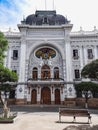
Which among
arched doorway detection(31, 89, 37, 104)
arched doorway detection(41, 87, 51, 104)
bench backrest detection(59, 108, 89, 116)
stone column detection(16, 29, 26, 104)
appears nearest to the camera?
bench backrest detection(59, 108, 89, 116)

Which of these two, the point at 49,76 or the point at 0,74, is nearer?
the point at 0,74

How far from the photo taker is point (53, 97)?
3447 centimetres

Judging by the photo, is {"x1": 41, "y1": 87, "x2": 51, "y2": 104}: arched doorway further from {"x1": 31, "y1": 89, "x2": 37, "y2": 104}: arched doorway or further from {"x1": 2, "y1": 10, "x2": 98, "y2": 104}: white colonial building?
{"x1": 31, "y1": 89, "x2": 37, "y2": 104}: arched doorway

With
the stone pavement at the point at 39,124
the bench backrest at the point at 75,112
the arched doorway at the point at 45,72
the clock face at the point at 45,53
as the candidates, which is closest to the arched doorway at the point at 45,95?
the arched doorway at the point at 45,72

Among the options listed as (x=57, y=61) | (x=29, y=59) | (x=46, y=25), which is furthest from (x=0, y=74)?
(x=46, y=25)

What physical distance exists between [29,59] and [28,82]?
5439 mm

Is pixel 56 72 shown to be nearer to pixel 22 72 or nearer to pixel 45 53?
pixel 45 53

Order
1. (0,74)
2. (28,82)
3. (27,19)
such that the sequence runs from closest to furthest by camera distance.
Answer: (0,74) → (28,82) → (27,19)

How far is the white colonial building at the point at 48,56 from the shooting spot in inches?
1359

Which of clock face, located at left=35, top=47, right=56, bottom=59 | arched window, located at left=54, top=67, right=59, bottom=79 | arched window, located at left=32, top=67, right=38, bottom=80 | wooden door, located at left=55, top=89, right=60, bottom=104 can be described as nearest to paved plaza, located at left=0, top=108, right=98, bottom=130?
wooden door, located at left=55, top=89, right=60, bottom=104

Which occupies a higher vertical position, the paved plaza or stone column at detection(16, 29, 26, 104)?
stone column at detection(16, 29, 26, 104)

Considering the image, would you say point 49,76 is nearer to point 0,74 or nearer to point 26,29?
point 26,29

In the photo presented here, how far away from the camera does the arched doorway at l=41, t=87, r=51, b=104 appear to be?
113ft

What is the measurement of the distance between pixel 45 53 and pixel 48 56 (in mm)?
984
